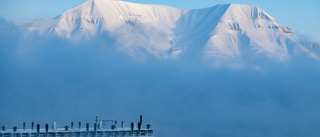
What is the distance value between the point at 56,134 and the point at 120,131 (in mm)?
10746

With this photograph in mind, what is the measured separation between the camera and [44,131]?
85.3m

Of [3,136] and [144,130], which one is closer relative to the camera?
[3,136]

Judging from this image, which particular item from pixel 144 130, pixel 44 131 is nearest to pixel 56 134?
pixel 44 131

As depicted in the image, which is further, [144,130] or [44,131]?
[144,130]

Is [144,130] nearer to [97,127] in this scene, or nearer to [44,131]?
[97,127]

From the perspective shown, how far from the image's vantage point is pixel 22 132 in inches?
3285

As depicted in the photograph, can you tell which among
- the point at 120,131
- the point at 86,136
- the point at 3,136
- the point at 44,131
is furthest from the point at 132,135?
the point at 3,136

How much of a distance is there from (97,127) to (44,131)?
9144 mm

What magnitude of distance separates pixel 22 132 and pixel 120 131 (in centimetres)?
1582

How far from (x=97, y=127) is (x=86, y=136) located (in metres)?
3.38

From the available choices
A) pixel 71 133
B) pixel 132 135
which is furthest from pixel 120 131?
pixel 71 133

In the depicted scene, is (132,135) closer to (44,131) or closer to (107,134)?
(107,134)

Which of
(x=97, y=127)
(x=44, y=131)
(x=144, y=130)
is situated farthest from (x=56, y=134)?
(x=144, y=130)

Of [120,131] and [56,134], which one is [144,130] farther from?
[56,134]
